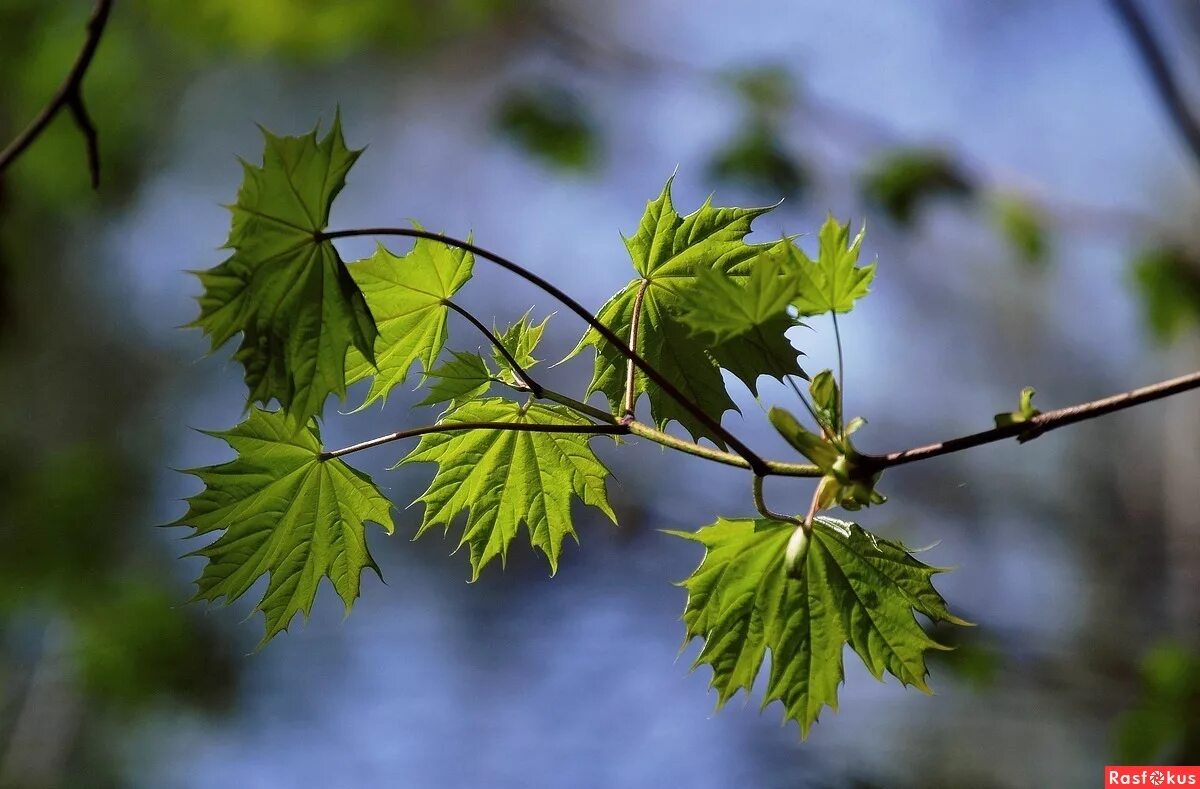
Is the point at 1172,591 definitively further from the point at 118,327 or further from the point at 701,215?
the point at 118,327

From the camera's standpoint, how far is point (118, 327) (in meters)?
3.83

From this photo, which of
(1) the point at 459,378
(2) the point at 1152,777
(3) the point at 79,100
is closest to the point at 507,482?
(1) the point at 459,378

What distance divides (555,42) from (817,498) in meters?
2.95

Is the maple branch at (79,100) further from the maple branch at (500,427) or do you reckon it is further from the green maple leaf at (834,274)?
the green maple leaf at (834,274)

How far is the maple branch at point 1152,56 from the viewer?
3.36ft

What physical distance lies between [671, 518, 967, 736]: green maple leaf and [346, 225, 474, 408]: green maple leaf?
0.66 ft

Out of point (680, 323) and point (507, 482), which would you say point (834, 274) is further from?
point (507, 482)

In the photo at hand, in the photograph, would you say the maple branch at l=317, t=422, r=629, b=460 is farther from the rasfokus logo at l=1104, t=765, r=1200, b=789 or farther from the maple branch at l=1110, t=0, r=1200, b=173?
the maple branch at l=1110, t=0, r=1200, b=173

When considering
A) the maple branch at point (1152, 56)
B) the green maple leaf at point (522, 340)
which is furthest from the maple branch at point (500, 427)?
the maple branch at point (1152, 56)

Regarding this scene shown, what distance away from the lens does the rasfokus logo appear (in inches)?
34.9

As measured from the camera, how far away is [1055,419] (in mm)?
388

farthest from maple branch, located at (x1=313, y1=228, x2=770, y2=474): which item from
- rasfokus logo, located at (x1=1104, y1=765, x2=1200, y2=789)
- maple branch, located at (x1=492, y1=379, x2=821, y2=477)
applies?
Answer: rasfokus logo, located at (x1=1104, y1=765, x2=1200, y2=789)

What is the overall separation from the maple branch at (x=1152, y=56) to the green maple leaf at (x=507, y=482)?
33.9 inches

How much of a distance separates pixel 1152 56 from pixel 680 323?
0.81 metres
